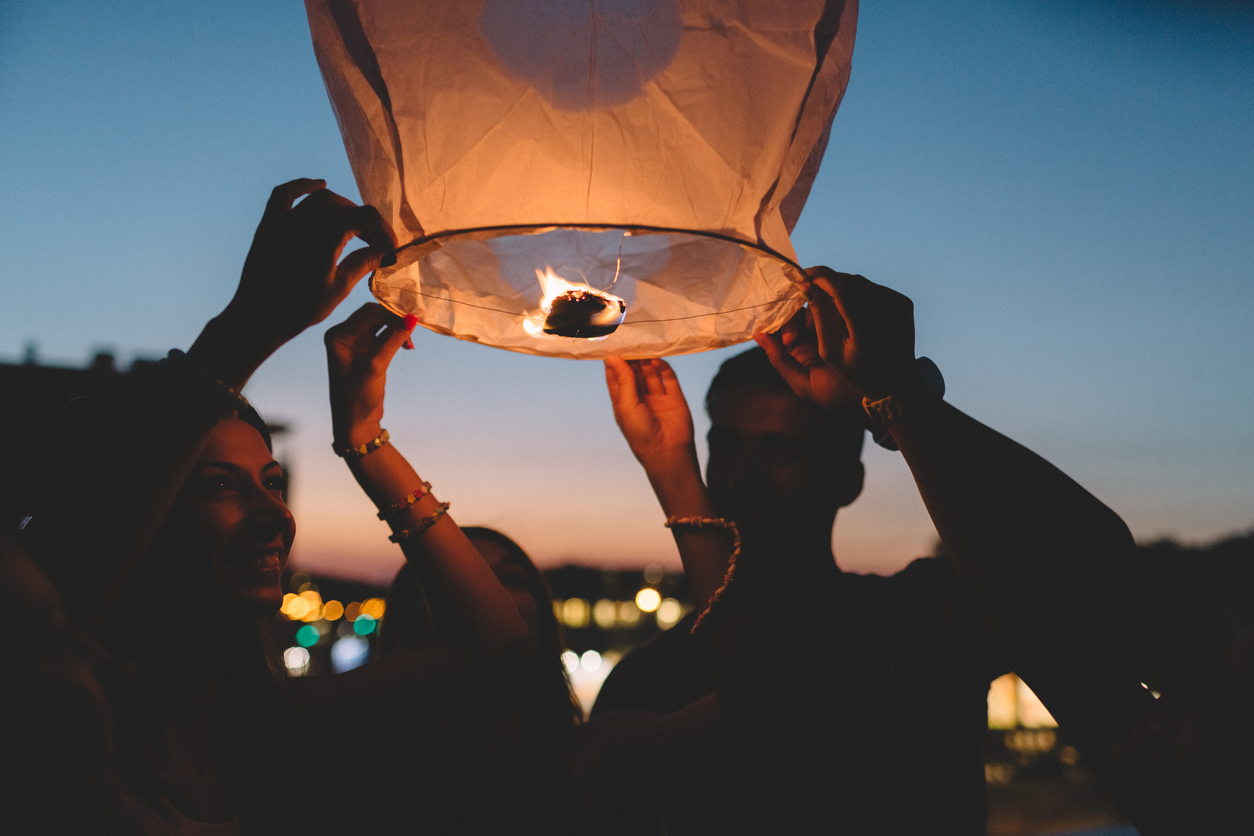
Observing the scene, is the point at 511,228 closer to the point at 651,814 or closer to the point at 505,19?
the point at 505,19

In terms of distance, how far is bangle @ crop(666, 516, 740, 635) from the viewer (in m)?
1.76

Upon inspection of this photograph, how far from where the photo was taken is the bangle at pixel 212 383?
1.05 metres

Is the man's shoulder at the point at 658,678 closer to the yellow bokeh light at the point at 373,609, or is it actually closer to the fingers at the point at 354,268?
the fingers at the point at 354,268

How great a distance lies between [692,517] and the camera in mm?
1836

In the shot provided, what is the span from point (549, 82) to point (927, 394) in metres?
0.88

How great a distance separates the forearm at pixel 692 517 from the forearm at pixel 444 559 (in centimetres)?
60

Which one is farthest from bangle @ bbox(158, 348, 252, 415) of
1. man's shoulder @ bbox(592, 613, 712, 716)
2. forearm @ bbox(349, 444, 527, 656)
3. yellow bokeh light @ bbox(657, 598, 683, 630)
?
yellow bokeh light @ bbox(657, 598, 683, 630)

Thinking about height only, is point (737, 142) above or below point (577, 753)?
above

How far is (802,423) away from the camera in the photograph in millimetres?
2115

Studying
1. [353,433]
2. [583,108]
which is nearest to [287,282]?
[583,108]

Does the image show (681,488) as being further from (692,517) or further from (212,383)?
(212,383)

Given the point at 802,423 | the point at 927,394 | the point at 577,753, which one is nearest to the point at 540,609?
the point at 577,753

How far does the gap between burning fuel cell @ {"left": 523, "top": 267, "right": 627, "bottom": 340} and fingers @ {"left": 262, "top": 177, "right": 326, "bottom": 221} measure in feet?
1.42

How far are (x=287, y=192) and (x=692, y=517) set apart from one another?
3.95 feet
